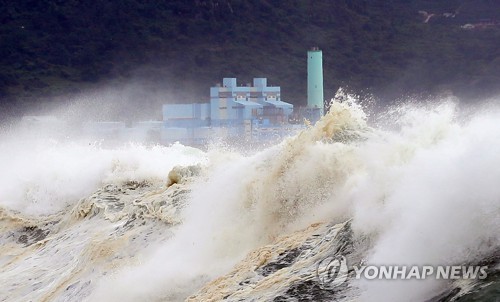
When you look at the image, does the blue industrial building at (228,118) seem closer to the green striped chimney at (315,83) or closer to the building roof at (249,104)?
the building roof at (249,104)

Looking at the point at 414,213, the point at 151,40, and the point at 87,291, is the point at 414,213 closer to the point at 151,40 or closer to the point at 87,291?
the point at 87,291

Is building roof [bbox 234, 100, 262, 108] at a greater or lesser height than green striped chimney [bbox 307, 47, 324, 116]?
lesser

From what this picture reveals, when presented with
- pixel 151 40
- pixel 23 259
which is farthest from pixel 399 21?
pixel 23 259

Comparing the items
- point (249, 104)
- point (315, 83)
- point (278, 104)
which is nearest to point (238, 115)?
point (249, 104)

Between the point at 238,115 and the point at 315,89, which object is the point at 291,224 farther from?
the point at 315,89

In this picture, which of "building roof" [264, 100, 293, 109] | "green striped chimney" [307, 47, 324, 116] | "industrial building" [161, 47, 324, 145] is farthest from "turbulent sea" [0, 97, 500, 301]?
"building roof" [264, 100, 293, 109]

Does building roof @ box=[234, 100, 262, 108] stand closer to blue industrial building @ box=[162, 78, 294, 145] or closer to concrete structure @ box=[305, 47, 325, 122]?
blue industrial building @ box=[162, 78, 294, 145]
